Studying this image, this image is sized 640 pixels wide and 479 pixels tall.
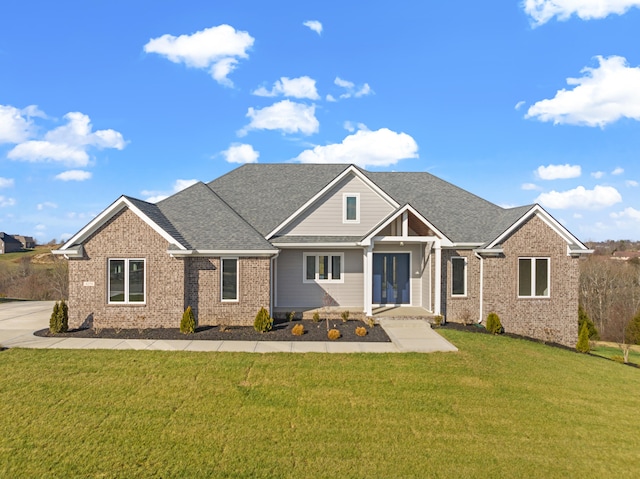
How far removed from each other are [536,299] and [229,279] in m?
13.8

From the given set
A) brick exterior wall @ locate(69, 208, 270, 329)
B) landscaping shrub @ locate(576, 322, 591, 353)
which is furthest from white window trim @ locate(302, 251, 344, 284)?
landscaping shrub @ locate(576, 322, 591, 353)

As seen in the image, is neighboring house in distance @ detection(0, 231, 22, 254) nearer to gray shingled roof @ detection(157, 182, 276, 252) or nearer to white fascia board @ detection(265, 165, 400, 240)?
gray shingled roof @ detection(157, 182, 276, 252)

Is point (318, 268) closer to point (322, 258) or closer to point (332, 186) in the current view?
point (322, 258)

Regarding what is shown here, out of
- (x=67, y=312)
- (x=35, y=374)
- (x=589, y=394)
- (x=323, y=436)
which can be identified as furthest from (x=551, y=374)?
(x=67, y=312)

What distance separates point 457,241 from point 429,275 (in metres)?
2.09

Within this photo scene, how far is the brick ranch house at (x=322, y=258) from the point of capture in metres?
15.3

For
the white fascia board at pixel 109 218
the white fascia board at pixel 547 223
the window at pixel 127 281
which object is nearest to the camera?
the white fascia board at pixel 109 218

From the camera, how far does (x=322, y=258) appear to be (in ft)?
62.4

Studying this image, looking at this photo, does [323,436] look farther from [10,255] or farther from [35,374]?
[10,255]

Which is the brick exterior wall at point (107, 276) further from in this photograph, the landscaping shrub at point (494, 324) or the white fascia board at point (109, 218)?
the landscaping shrub at point (494, 324)

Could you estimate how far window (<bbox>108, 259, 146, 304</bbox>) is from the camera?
15312mm

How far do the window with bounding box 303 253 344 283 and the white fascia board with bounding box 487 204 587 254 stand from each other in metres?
7.13

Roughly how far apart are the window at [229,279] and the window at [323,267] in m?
4.06

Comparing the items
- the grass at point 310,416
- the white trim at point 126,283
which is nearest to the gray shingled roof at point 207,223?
the white trim at point 126,283
